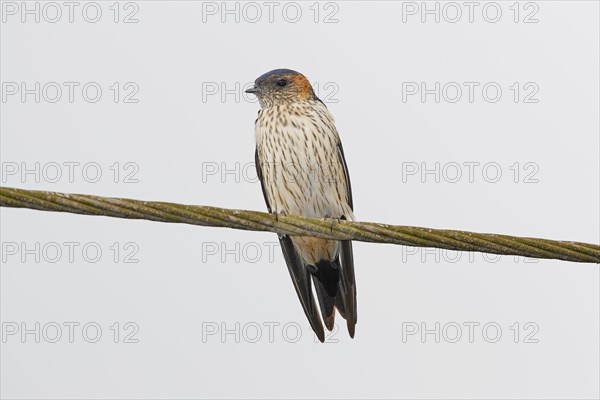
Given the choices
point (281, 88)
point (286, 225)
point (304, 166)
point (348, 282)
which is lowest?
point (348, 282)

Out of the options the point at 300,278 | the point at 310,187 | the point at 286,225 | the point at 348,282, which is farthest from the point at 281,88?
the point at 286,225

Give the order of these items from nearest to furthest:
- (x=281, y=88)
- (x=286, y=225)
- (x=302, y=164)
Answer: (x=286, y=225), (x=302, y=164), (x=281, y=88)

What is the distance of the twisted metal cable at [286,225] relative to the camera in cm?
539

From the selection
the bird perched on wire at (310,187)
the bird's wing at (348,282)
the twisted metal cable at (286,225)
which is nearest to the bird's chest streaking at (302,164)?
the bird perched on wire at (310,187)

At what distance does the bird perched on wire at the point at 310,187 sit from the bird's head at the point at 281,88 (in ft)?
0.06

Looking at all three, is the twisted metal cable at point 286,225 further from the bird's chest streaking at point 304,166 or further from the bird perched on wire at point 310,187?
the bird's chest streaking at point 304,166

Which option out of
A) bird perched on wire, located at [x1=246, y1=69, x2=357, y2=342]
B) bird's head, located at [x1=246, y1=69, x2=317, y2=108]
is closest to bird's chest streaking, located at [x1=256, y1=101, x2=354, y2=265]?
bird perched on wire, located at [x1=246, y1=69, x2=357, y2=342]

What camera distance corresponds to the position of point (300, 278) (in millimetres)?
9297

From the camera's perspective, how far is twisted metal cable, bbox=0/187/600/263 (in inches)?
212

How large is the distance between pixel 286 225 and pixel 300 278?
10.7 ft

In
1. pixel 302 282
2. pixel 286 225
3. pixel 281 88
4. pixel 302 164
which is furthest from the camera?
pixel 281 88

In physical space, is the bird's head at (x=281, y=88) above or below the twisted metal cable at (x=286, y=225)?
above

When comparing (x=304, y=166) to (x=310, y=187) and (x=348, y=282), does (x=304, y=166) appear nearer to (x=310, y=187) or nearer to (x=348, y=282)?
(x=310, y=187)

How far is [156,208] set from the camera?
18.3 feet
